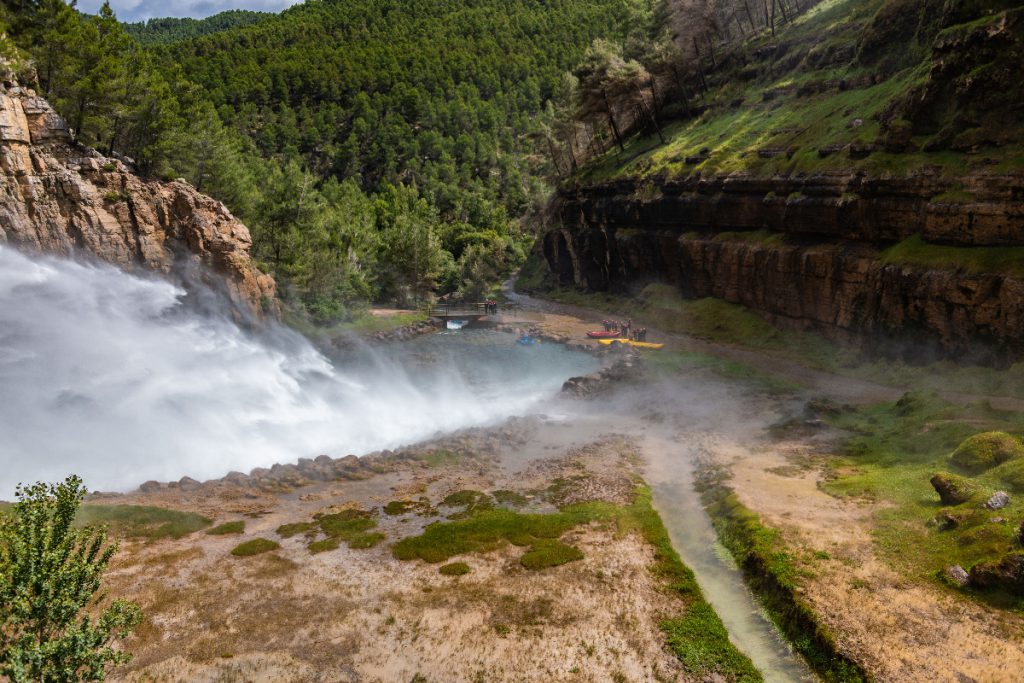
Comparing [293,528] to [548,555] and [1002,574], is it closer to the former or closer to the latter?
[548,555]

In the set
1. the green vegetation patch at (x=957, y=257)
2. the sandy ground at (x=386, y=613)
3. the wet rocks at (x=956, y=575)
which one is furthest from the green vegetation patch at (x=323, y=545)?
the green vegetation patch at (x=957, y=257)

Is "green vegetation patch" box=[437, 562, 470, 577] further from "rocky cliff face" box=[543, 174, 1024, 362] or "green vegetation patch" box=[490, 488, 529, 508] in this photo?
"rocky cliff face" box=[543, 174, 1024, 362]

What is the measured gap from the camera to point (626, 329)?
78250 mm

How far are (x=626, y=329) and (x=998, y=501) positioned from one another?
5397 cm

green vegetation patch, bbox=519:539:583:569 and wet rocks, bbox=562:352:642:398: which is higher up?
green vegetation patch, bbox=519:539:583:569

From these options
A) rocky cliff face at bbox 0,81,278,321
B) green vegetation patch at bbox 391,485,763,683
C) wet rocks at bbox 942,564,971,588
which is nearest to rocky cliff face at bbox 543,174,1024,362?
wet rocks at bbox 942,564,971,588

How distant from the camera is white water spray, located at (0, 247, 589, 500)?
39594 mm

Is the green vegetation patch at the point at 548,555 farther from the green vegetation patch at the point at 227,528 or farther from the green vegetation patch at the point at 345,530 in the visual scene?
the green vegetation patch at the point at 227,528

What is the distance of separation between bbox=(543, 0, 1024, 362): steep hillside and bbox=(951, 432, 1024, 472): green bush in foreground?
45.2ft

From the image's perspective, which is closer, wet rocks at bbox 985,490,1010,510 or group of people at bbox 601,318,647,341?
wet rocks at bbox 985,490,1010,510

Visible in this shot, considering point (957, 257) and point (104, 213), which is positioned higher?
point (104, 213)

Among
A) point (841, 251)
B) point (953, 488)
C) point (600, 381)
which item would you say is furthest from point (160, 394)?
point (841, 251)

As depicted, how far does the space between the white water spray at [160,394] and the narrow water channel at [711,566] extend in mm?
17267

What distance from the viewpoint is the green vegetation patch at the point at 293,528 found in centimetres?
3028
